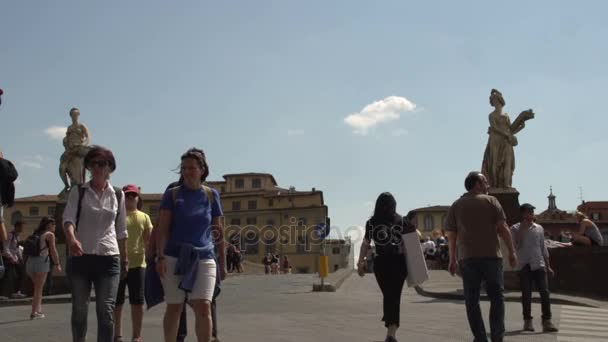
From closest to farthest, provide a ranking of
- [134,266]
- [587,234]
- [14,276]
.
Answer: [134,266]
[587,234]
[14,276]

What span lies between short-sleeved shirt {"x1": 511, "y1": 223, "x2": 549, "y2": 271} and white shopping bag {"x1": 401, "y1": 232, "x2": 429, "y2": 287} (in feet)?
8.32

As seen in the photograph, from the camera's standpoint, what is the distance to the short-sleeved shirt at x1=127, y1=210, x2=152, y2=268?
7707mm

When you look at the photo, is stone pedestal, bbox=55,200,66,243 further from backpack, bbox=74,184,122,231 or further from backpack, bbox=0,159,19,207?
backpack, bbox=0,159,19,207

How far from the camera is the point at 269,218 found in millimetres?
102938

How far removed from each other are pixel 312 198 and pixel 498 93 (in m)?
84.2

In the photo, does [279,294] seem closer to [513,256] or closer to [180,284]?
[513,256]

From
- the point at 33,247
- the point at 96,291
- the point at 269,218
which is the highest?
the point at 269,218

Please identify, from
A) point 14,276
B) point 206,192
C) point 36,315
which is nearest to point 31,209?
point 14,276

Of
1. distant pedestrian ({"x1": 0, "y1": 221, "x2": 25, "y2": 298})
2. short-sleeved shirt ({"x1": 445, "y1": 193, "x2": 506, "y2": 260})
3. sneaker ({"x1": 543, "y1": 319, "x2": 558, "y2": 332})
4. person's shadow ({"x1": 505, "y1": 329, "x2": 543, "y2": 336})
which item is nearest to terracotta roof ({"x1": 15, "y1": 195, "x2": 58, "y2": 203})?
distant pedestrian ({"x1": 0, "y1": 221, "x2": 25, "y2": 298})

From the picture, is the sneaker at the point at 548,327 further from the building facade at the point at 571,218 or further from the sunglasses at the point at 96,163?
the building facade at the point at 571,218

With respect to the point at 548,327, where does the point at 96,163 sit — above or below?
above

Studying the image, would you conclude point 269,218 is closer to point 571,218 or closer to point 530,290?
point 571,218

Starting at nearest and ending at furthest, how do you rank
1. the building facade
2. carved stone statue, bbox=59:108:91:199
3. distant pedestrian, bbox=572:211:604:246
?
1. distant pedestrian, bbox=572:211:604:246
2. carved stone statue, bbox=59:108:91:199
3. the building facade

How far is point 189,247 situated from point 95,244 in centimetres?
85
